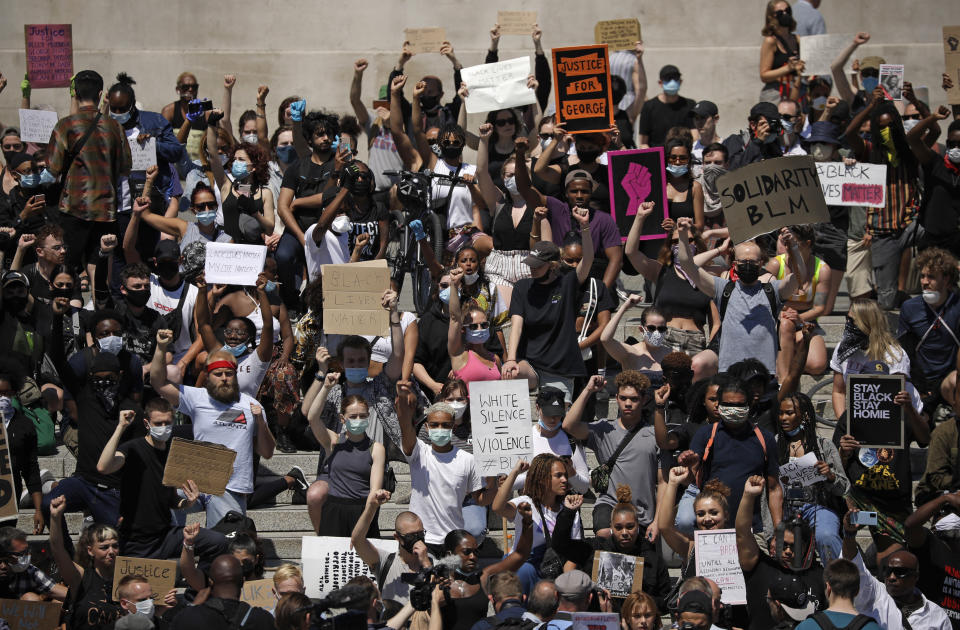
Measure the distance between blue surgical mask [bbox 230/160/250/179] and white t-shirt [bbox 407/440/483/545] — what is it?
13.9 ft

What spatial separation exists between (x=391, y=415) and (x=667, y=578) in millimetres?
2417

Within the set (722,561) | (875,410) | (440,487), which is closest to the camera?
(722,561)

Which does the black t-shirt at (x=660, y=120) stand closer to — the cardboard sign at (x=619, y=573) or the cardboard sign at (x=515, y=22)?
the cardboard sign at (x=515, y=22)

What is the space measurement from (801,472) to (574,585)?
183cm

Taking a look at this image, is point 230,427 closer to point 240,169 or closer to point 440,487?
point 440,487

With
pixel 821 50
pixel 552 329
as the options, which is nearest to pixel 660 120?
pixel 821 50

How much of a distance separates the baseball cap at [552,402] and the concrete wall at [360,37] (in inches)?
336

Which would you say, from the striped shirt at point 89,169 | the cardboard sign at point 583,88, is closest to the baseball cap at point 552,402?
the cardboard sign at point 583,88

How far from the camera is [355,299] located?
11.6m

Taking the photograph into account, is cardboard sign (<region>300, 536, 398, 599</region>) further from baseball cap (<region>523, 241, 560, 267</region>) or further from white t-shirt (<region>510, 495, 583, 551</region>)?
baseball cap (<region>523, 241, 560, 267</region>)

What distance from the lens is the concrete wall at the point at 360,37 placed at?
18.9 meters

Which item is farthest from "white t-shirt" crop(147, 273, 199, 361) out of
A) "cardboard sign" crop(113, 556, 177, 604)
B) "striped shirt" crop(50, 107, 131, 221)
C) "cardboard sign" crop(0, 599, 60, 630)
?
"cardboard sign" crop(0, 599, 60, 630)

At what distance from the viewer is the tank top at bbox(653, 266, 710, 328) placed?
12.3 metres

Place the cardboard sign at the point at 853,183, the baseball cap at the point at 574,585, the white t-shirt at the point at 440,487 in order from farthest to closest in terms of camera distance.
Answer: the cardboard sign at the point at 853,183
the white t-shirt at the point at 440,487
the baseball cap at the point at 574,585
